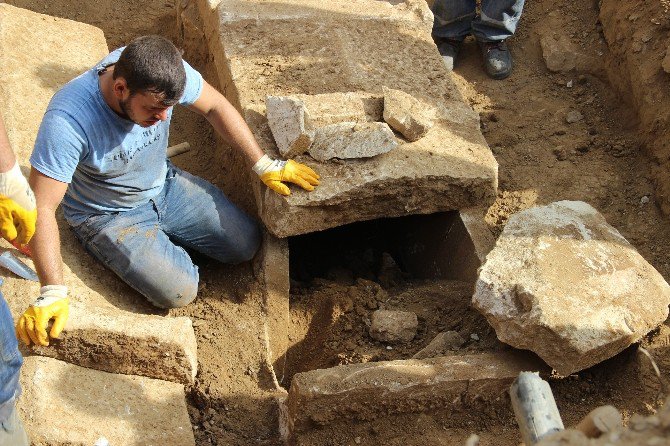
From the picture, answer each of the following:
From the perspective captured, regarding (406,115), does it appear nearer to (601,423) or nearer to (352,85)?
(352,85)

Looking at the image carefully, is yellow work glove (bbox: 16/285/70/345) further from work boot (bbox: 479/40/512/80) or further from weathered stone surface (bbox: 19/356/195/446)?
work boot (bbox: 479/40/512/80)

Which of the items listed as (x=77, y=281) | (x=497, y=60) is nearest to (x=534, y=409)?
(x=77, y=281)

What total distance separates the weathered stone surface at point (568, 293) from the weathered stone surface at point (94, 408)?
5.00 ft

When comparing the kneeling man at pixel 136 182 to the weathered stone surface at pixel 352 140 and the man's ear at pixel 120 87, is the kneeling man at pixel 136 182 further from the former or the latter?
the weathered stone surface at pixel 352 140

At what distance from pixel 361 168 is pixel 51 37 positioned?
239cm

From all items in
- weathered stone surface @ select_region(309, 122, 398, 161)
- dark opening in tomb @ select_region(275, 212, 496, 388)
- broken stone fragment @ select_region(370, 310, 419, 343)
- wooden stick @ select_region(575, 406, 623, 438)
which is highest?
wooden stick @ select_region(575, 406, 623, 438)

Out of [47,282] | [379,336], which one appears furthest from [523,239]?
[47,282]

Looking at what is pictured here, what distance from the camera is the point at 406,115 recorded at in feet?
13.6

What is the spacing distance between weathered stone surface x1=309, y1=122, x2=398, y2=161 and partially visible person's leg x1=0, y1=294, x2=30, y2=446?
6.13ft

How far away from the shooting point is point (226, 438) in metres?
3.50

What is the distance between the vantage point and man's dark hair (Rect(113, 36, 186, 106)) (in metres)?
3.29

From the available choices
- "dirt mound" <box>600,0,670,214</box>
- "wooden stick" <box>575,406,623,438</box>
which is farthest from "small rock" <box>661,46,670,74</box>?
"wooden stick" <box>575,406,623,438</box>

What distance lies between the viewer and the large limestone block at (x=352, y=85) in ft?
13.2

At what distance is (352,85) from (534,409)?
2.73 meters
